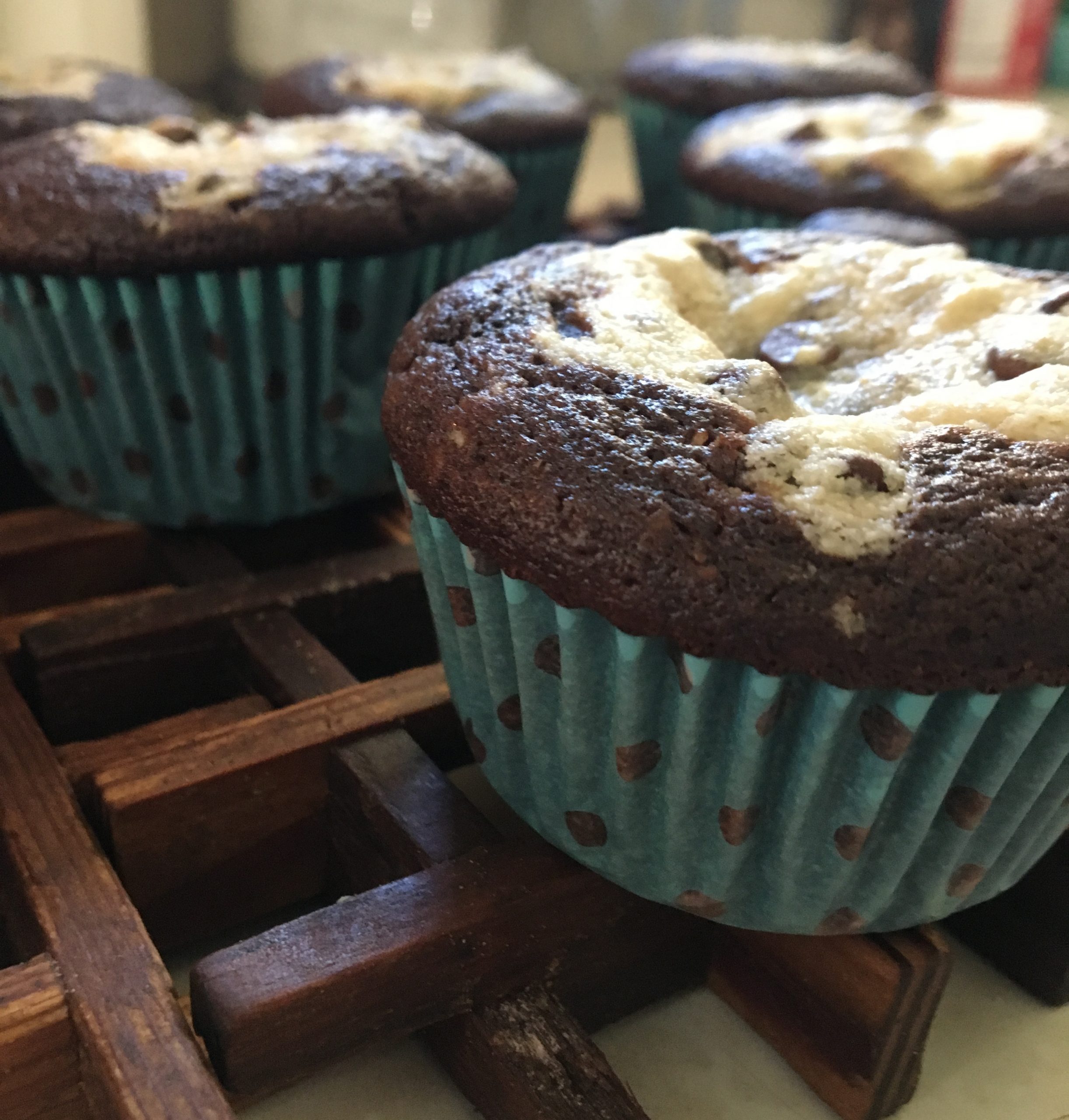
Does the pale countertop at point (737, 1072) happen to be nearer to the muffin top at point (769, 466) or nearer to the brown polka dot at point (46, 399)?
the muffin top at point (769, 466)

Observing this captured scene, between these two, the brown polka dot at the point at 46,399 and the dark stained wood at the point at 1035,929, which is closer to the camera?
the dark stained wood at the point at 1035,929

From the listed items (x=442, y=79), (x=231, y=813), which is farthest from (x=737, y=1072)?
(x=442, y=79)

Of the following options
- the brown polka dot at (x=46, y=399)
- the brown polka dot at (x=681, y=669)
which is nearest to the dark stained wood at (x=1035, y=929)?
the brown polka dot at (x=681, y=669)

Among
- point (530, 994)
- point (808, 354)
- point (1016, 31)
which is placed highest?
point (808, 354)

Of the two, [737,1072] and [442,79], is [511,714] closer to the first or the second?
[737,1072]

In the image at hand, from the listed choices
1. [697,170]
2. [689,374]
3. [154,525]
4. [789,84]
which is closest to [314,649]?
[154,525]

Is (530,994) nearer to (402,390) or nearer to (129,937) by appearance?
(129,937)
